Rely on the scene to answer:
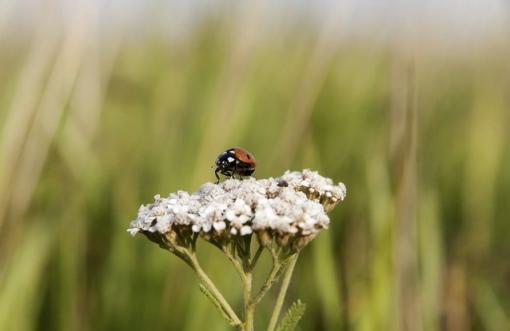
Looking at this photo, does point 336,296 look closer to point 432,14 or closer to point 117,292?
point 117,292

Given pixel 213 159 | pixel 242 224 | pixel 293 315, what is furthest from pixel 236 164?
pixel 213 159

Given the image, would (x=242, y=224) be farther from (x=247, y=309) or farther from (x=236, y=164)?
(x=236, y=164)

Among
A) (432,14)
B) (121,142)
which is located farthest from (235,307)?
(121,142)

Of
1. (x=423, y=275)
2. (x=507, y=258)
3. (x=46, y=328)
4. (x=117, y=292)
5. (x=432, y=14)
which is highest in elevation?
(x=432, y=14)

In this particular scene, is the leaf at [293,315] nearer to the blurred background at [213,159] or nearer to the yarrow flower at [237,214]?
the yarrow flower at [237,214]

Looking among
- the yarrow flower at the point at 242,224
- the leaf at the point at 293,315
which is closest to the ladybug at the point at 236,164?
the yarrow flower at the point at 242,224

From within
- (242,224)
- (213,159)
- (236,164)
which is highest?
(213,159)
